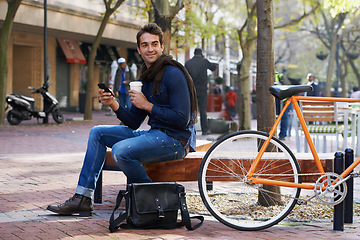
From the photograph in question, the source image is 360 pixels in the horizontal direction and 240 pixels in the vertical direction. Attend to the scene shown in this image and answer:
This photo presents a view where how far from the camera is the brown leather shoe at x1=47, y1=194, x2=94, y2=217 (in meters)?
4.91

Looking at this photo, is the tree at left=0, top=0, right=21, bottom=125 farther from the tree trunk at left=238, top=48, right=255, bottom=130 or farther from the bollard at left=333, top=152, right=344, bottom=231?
the bollard at left=333, top=152, right=344, bottom=231

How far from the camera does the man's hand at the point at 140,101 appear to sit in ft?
15.5

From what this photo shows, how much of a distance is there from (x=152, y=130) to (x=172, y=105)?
0.32m

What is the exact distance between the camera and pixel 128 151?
465 centimetres

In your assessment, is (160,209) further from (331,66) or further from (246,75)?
(331,66)

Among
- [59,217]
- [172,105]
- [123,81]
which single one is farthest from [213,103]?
[172,105]

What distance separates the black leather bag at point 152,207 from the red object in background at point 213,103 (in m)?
27.0

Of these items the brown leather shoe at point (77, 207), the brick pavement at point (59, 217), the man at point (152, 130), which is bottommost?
the brick pavement at point (59, 217)

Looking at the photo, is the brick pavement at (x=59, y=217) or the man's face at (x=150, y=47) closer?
the brick pavement at (x=59, y=217)

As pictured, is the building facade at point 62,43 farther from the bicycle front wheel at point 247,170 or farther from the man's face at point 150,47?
the bicycle front wheel at point 247,170

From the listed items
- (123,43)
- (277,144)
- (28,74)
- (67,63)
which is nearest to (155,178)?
(277,144)

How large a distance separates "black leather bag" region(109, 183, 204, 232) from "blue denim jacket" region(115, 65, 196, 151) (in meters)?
0.48

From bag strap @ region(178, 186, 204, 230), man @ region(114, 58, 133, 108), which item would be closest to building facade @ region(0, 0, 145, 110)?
man @ region(114, 58, 133, 108)

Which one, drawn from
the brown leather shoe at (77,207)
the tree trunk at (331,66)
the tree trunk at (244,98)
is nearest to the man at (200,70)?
the tree trunk at (244,98)
